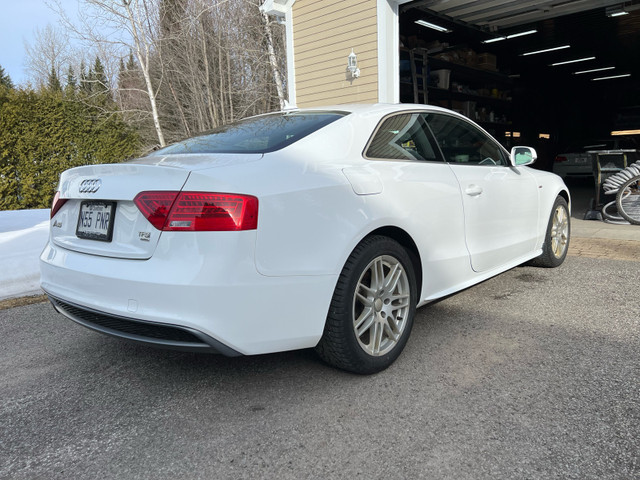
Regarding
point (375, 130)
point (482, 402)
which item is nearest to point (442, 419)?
point (482, 402)

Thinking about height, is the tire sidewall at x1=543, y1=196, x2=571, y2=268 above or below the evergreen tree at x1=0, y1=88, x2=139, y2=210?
below

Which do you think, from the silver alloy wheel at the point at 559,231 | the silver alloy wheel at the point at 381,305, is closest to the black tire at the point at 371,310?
the silver alloy wheel at the point at 381,305

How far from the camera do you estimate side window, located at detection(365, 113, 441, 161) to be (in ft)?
9.33

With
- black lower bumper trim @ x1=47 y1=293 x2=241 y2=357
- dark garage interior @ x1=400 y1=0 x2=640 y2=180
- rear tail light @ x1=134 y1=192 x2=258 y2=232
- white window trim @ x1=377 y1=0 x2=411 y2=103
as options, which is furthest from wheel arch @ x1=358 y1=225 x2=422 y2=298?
dark garage interior @ x1=400 y1=0 x2=640 y2=180

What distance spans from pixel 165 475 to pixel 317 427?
648 mm

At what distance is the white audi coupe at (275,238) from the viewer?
2072 millimetres

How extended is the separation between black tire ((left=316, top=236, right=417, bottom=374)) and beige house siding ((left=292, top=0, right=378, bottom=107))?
251 inches

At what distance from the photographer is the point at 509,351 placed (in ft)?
9.56

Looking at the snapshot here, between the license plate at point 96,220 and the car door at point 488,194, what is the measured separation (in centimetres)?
211

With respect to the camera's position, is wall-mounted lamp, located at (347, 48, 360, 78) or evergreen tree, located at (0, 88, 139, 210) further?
evergreen tree, located at (0, 88, 139, 210)

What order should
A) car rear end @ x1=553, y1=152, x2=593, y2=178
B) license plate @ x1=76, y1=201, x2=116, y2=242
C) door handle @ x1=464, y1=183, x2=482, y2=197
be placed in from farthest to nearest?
car rear end @ x1=553, y1=152, x2=593, y2=178 < door handle @ x1=464, y1=183, x2=482, y2=197 < license plate @ x1=76, y1=201, x2=116, y2=242

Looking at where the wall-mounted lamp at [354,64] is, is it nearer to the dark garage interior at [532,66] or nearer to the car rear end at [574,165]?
the dark garage interior at [532,66]

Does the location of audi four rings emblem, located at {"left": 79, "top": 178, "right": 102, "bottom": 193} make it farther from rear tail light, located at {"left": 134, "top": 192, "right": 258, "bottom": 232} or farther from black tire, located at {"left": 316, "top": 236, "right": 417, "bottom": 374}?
black tire, located at {"left": 316, "top": 236, "right": 417, "bottom": 374}

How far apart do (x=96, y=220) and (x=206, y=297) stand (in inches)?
30.7
